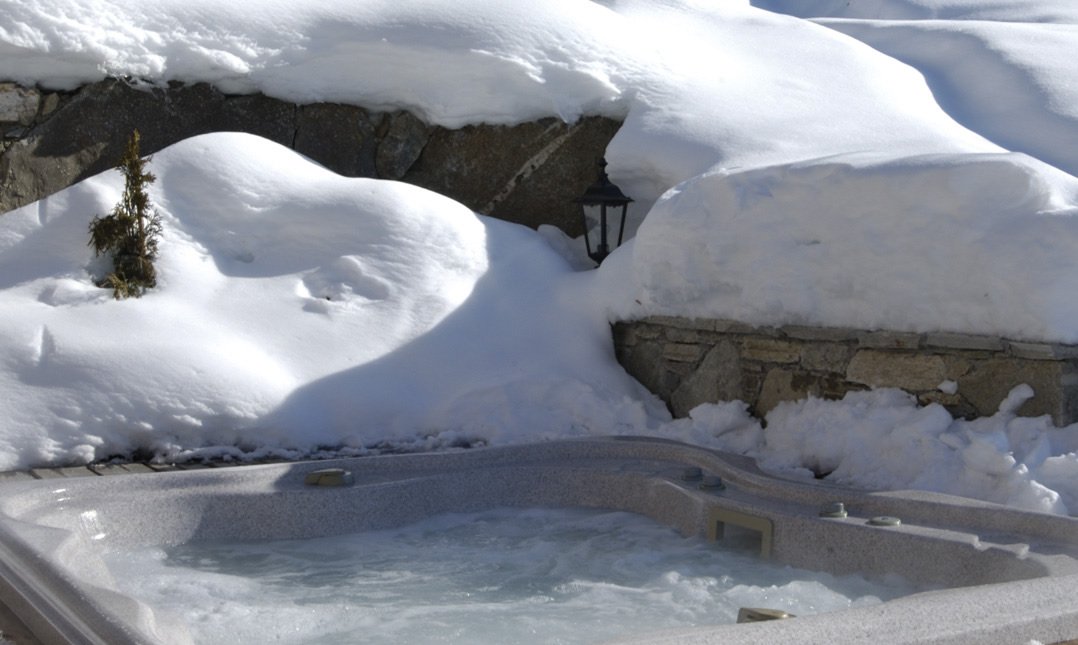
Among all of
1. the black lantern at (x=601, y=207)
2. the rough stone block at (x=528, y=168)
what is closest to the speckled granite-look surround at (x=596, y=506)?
the black lantern at (x=601, y=207)

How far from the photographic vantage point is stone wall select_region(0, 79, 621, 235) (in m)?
6.62

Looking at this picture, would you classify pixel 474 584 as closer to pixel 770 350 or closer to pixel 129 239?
pixel 770 350

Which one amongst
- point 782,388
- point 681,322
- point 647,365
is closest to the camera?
point 782,388

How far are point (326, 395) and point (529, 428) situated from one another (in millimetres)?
860

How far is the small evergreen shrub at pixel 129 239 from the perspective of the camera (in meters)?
5.37

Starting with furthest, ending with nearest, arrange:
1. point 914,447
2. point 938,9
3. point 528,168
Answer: point 938,9 → point 528,168 → point 914,447

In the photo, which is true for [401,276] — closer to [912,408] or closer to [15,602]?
[912,408]

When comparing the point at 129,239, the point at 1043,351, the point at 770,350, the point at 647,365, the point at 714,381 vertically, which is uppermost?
the point at 1043,351

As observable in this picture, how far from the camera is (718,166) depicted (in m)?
5.99

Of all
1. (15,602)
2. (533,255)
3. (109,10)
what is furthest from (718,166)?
(15,602)

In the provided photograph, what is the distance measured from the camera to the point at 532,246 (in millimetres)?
6324

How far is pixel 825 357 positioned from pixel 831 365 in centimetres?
4

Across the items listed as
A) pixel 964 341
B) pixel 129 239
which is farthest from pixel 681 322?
pixel 129 239

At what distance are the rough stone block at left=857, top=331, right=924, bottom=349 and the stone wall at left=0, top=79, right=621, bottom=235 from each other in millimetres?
2648
